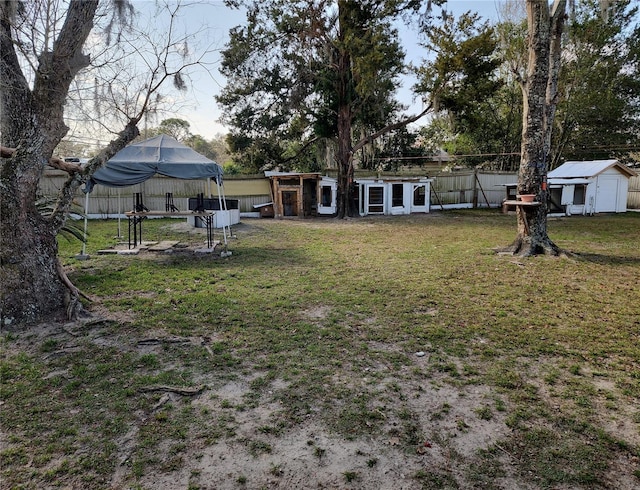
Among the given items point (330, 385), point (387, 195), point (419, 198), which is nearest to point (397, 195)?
point (387, 195)

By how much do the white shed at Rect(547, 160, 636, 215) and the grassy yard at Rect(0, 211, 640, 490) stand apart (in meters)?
10.7

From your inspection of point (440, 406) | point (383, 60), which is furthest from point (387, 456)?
point (383, 60)

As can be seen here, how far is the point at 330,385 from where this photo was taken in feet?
8.80

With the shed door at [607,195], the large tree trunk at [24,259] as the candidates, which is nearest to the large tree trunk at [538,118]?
the large tree trunk at [24,259]

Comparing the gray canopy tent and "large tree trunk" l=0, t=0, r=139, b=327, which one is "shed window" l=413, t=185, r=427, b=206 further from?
"large tree trunk" l=0, t=0, r=139, b=327

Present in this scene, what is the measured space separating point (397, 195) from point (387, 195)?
1.59ft

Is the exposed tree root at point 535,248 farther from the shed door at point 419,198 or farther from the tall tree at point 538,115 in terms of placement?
the shed door at point 419,198

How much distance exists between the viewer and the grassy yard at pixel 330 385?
1.89 m

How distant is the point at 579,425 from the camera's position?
2.21 metres

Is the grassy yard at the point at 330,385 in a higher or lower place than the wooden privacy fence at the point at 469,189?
lower

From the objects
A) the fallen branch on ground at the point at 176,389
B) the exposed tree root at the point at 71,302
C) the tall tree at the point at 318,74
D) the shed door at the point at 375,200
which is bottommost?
the fallen branch on ground at the point at 176,389

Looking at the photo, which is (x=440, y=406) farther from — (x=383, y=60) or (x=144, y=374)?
(x=383, y=60)

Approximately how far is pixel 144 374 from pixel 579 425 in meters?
2.78

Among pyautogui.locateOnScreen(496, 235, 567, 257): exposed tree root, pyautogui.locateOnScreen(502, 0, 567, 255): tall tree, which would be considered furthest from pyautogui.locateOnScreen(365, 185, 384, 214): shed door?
pyautogui.locateOnScreen(496, 235, 567, 257): exposed tree root
